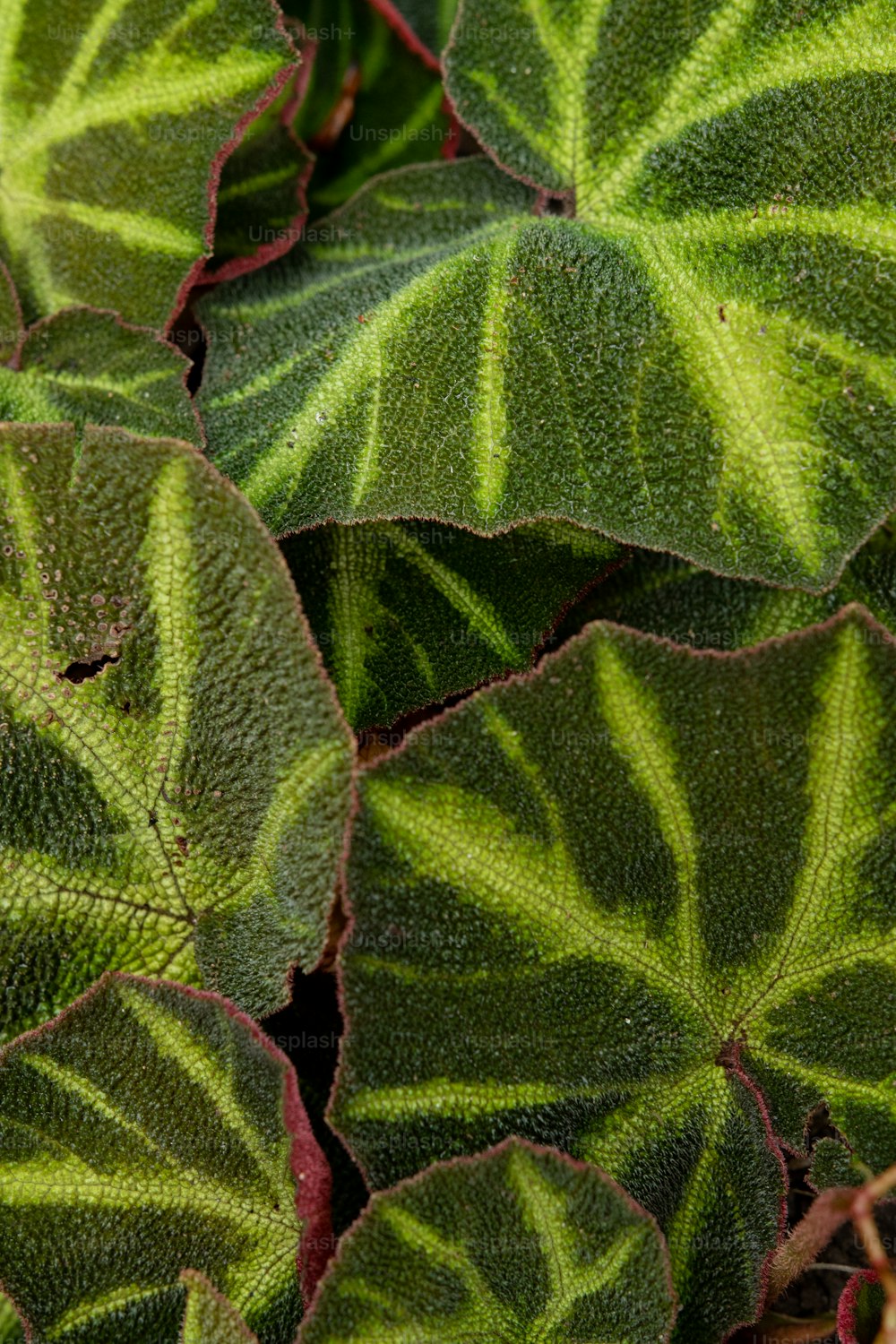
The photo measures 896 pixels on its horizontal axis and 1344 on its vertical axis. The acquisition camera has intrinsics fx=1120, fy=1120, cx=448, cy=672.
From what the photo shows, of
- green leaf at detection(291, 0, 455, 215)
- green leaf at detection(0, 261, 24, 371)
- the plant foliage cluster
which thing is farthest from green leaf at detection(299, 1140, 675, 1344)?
green leaf at detection(291, 0, 455, 215)

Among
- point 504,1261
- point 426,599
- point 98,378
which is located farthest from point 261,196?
point 504,1261

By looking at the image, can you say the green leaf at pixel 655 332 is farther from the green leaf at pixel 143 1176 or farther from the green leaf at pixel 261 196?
the green leaf at pixel 143 1176

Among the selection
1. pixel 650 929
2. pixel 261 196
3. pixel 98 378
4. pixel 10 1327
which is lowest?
pixel 10 1327

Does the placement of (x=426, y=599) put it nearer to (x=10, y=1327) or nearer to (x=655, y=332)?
(x=655, y=332)

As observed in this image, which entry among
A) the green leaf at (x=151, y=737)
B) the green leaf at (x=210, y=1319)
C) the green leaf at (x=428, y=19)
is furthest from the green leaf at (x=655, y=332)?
the green leaf at (x=210, y=1319)

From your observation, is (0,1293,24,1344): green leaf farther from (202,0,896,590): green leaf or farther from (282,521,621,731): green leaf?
(202,0,896,590): green leaf

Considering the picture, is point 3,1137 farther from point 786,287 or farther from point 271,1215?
point 786,287
